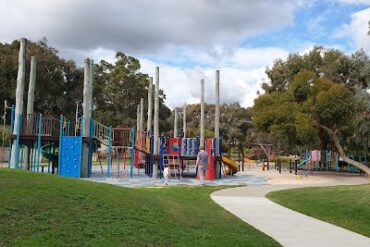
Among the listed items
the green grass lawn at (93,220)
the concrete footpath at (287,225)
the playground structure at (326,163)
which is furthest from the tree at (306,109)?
the green grass lawn at (93,220)

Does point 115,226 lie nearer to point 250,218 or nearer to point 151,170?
point 250,218

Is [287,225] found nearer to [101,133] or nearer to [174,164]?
[174,164]

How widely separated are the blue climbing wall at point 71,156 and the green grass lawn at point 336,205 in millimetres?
11491

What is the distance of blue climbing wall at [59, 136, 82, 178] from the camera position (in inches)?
979

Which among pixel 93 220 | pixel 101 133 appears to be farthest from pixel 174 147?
pixel 93 220

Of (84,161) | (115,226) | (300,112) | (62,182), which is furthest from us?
(300,112)

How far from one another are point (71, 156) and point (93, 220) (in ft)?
58.8

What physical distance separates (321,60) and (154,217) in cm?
3596

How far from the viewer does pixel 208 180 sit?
1024 inches

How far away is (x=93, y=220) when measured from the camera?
766 centimetres

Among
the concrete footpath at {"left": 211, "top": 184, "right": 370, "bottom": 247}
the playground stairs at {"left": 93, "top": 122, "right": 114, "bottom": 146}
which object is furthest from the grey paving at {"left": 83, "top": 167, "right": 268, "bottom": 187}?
the concrete footpath at {"left": 211, "top": 184, "right": 370, "bottom": 247}

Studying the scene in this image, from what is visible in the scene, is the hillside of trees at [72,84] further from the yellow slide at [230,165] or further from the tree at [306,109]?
the tree at [306,109]

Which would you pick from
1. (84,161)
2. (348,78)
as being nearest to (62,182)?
(84,161)

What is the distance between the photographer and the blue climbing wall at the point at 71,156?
24.9m
